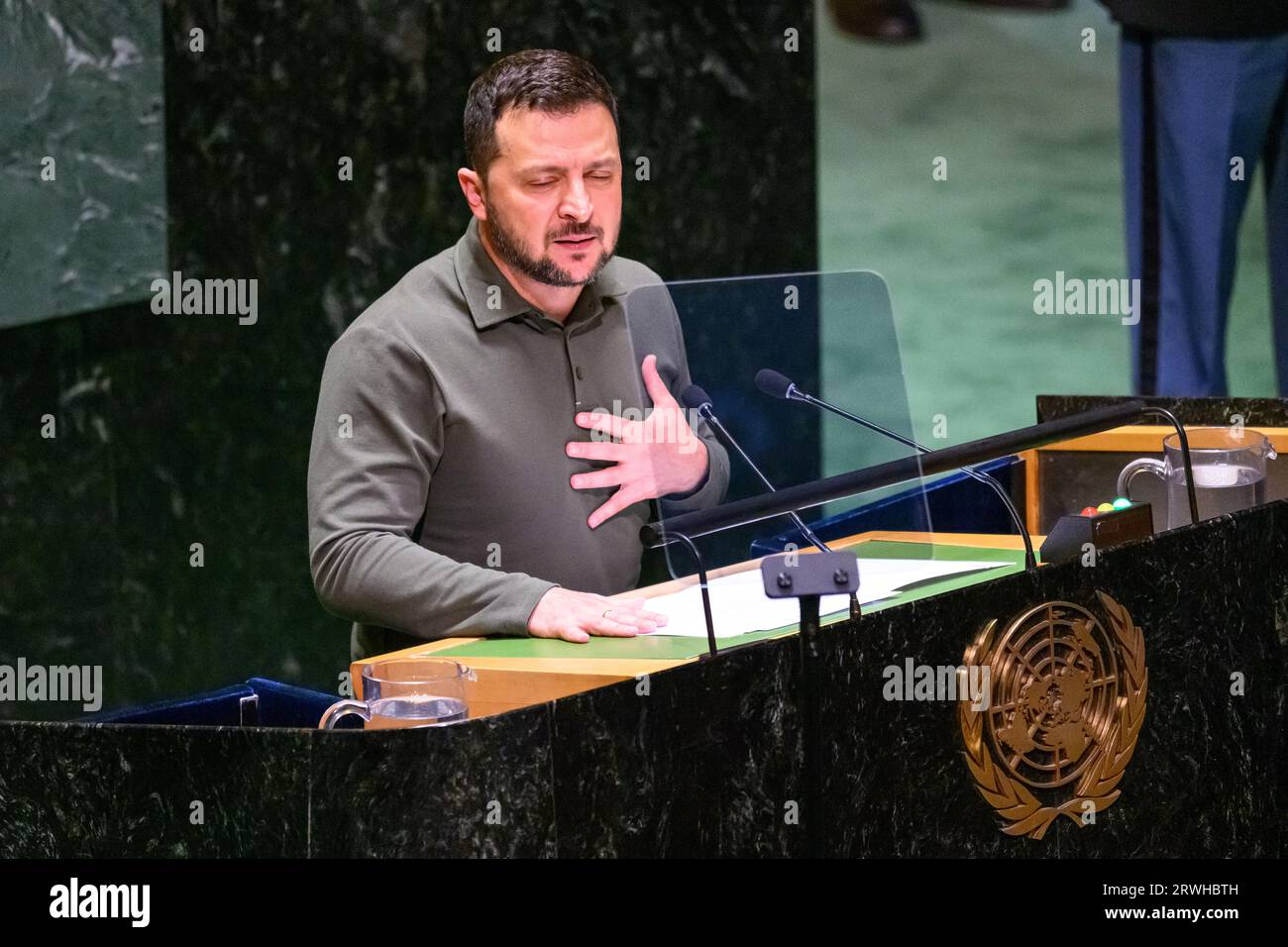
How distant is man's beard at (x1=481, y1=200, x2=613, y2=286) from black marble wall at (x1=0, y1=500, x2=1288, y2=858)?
84cm

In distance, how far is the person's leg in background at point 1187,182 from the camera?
17.7 feet

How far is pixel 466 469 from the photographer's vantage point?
292 cm

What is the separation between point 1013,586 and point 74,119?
2872 millimetres

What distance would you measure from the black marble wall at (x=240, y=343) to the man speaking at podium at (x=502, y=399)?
1888 mm

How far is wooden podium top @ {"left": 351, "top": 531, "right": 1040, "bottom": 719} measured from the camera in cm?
226

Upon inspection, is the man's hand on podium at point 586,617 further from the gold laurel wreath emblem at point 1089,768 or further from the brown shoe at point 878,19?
the brown shoe at point 878,19

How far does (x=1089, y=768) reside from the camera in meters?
2.54

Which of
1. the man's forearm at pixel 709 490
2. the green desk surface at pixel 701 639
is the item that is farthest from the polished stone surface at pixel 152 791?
the man's forearm at pixel 709 490

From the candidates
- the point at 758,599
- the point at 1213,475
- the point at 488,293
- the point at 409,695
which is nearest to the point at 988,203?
the point at 1213,475

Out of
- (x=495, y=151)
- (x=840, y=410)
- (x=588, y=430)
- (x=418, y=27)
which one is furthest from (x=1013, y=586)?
(x=418, y=27)

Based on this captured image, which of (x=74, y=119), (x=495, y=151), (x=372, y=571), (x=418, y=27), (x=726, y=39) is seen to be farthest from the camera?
(x=726, y=39)

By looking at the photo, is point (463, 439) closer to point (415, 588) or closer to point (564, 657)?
point (415, 588)

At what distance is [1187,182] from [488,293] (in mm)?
3095

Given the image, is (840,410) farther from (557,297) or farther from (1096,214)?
(1096,214)
